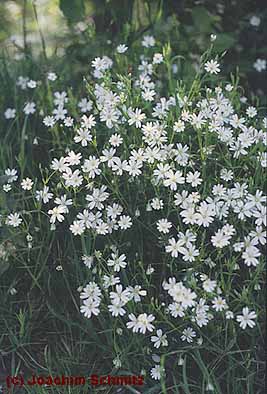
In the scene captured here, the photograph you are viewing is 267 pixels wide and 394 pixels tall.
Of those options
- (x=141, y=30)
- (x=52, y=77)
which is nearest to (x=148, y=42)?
(x=141, y=30)

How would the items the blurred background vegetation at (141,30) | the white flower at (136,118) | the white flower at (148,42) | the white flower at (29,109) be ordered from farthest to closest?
the blurred background vegetation at (141,30) → the white flower at (148,42) → the white flower at (29,109) → the white flower at (136,118)

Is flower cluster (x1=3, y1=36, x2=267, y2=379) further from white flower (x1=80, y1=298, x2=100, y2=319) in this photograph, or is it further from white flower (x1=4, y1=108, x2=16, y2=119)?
white flower (x1=4, y1=108, x2=16, y2=119)

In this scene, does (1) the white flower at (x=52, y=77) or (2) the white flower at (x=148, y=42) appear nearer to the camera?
(1) the white flower at (x=52, y=77)

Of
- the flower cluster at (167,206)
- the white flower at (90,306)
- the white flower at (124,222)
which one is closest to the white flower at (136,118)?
the flower cluster at (167,206)

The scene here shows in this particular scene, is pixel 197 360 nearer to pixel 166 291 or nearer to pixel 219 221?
pixel 166 291

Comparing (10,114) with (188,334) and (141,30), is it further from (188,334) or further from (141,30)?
(188,334)

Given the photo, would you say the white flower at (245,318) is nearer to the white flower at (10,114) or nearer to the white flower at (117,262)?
the white flower at (117,262)

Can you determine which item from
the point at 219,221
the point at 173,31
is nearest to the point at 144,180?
the point at 219,221

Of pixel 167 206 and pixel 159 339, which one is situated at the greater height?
pixel 167 206
